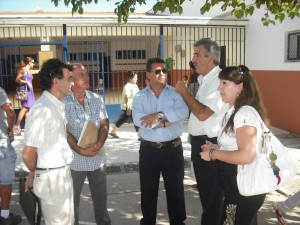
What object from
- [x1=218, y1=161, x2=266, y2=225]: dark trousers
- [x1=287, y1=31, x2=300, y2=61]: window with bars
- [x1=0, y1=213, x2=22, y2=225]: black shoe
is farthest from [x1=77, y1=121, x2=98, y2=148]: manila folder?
[x1=287, y1=31, x2=300, y2=61]: window with bars

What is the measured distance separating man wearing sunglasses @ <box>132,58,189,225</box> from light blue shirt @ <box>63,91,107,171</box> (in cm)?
45

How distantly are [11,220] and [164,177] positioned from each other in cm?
179

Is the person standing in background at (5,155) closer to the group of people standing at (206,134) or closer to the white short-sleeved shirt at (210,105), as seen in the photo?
the group of people standing at (206,134)

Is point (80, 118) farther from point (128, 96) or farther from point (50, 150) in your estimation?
point (128, 96)

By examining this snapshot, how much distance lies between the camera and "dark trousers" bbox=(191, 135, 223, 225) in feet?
10.6

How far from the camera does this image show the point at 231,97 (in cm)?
250

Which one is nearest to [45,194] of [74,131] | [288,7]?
[74,131]

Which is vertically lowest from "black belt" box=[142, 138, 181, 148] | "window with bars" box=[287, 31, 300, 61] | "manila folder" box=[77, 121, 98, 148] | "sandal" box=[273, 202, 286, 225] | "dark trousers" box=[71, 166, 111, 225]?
"sandal" box=[273, 202, 286, 225]

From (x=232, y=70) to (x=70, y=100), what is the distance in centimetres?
157

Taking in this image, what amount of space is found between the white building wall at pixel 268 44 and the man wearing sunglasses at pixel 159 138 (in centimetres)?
580

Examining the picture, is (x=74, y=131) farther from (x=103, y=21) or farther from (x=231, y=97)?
(x=103, y=21)

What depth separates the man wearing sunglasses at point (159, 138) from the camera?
343 centimetres

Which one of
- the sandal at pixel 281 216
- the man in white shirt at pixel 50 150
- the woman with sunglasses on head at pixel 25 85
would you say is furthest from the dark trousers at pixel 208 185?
the woman with sunglasses on head at pixel 25 85

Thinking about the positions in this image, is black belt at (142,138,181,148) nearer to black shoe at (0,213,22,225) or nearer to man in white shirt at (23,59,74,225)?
man in white shirt at (23,59,74,225)
